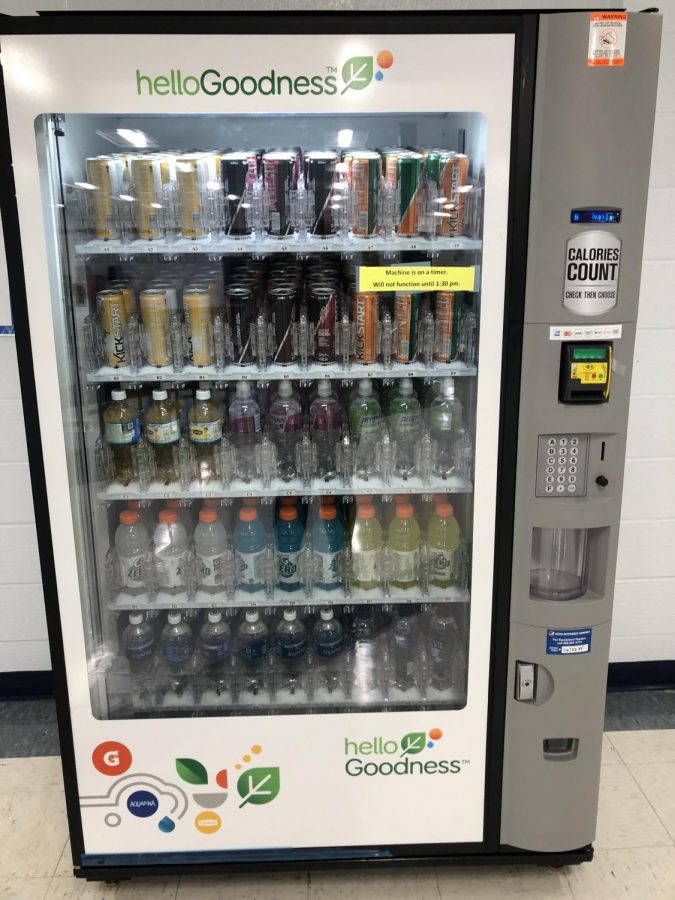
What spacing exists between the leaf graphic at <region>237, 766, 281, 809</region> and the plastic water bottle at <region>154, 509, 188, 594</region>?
0.60m

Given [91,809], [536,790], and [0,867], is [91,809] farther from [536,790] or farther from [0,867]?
[536,790]

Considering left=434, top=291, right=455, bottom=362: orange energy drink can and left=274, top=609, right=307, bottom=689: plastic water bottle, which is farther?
left=274, top=609, right=307, bottom=689: plastic water bottle

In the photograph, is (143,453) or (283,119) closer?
(283,119)

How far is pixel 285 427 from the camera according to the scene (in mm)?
2488

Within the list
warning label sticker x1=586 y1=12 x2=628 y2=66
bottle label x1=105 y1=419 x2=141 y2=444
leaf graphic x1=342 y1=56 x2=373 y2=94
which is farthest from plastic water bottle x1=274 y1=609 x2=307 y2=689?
warning label sticker x1=586 y1=12 x2=628 y2=66

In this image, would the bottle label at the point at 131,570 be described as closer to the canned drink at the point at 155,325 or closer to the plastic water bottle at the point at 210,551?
the plastic water bottle at the point at 210,551

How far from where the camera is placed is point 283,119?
229 centimetres

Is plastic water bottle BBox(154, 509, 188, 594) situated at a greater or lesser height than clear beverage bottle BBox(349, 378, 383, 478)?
lesser

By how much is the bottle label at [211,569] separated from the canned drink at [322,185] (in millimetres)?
1038

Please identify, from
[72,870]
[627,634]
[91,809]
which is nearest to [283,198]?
[91,809]

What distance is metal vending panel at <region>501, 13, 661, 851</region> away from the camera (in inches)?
78.6

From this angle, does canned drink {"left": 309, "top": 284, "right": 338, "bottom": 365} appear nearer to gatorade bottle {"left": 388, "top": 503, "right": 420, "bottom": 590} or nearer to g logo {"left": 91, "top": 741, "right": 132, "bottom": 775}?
gatorade bottle {"left": 388, "top": 503, "right": 420, "bottom": 590}

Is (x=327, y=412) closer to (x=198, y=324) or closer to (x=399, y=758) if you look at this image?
(x=198, y=324)

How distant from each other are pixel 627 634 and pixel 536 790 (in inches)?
50.6
